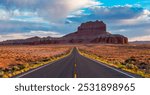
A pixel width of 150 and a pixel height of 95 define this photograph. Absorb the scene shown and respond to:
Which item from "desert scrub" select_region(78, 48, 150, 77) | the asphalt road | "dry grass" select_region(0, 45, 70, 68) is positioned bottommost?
"dry grass" select_region(0, 45, 70, 68)

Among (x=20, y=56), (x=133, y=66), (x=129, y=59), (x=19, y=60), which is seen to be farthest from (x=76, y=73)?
(x=20, y=56)

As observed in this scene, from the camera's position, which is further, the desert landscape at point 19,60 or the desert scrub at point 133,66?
the desert landscape at point 19,60

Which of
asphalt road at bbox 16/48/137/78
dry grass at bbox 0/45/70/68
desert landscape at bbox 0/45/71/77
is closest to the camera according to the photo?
asphalt road at bbox 16/48/137/78

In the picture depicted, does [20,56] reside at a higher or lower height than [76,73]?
lower

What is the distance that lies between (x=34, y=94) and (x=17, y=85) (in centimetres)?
244

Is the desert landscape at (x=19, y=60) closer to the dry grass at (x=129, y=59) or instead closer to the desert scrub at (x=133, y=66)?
the desert scrub at (x=133, y=66)

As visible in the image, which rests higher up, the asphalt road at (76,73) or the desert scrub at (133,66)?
the asphalt road at (76,73)

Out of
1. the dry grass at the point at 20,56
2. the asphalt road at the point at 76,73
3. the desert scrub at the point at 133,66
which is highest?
the asphalt road at the point at 76,73

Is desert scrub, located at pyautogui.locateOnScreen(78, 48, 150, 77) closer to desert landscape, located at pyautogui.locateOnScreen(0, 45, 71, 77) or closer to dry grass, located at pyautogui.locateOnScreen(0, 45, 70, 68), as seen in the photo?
desert landscape, located at pyautogui.locateOnScreen(0, 45, 71, 77)

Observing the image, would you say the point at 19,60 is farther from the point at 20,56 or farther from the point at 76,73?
the point at 76,73

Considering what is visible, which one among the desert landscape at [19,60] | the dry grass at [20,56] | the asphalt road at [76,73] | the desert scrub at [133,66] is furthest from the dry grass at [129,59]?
the dry grass at [20,56]

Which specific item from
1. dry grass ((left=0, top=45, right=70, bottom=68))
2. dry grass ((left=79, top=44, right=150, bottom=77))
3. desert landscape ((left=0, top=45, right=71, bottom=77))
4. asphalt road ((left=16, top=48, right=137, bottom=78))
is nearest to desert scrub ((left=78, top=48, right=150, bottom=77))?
Result: dry grass ((left=79, top=44, right=150, bottom=77))

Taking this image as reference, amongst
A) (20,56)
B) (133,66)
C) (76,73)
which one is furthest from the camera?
(20,56)

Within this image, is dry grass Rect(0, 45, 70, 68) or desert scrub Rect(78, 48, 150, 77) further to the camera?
dry grass Rect(0, 45, 70, 68)
